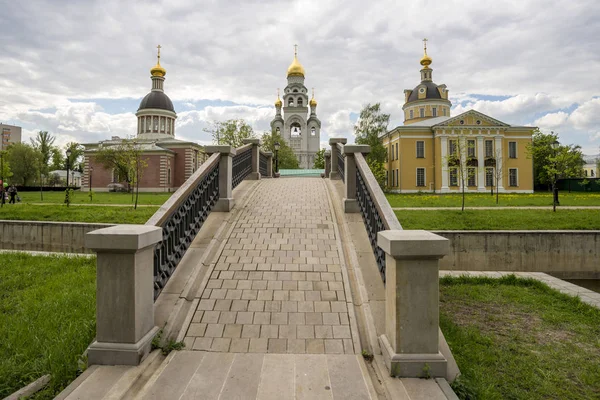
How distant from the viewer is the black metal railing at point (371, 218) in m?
4.66

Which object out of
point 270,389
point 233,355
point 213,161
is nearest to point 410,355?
point 270,389

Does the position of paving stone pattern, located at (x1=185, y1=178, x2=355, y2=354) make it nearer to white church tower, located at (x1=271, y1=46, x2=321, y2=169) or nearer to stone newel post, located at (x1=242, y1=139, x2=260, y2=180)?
stone newel post, located at (x1=242, y1=139, x2=260, y2=180)

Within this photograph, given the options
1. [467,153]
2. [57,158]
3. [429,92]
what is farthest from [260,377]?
[57,158]

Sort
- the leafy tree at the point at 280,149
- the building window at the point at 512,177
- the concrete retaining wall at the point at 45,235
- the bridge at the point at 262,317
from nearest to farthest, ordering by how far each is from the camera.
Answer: the bridge at the point at 262,317 < the concrete retaining wall at the point at 45,235 < the building window at the point at 512,177 < the leafy tree at the point at 280,149

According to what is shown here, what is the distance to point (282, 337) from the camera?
366 centimetres

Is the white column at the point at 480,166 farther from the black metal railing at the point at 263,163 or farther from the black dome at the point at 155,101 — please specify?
the black dome at the point at 155,101

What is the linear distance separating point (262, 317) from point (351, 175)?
4.33m

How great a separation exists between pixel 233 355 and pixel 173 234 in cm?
207

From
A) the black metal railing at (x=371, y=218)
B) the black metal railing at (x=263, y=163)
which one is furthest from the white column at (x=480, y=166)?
the black metal railing at (x=371, y=218)

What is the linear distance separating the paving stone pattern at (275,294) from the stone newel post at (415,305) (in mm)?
599

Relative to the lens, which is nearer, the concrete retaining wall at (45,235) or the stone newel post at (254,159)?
the concrete retaining wall at (45,235)

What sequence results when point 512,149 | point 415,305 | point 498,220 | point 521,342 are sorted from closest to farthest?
point 415,305 < point 521,342 < point 498,220 < point 512,149

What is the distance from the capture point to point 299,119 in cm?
7519

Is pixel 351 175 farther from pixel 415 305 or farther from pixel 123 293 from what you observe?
pixel 123 293
